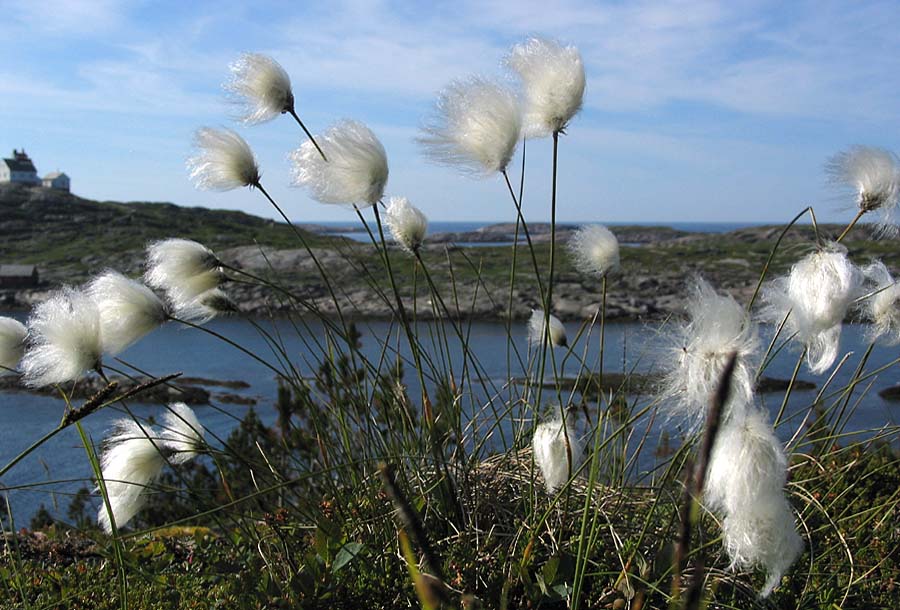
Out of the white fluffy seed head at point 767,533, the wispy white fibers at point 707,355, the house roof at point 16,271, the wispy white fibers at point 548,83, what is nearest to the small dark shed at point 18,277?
the house roof at point 16,271

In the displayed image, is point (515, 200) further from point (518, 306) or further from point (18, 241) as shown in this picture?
point (18, 241)

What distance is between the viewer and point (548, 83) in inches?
74.7

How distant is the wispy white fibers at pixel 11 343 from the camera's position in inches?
74.5

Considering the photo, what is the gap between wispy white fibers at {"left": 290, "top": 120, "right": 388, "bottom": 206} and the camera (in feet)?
6.33

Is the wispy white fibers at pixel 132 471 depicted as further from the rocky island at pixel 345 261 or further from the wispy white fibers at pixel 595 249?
the wispy white fibers at pixel 595 249

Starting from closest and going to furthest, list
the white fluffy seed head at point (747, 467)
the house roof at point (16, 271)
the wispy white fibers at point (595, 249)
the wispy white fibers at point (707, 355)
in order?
1. the white fluffy seed head at point (747, 467)
2. the wispy white fibers at point (707, 355)
3. the wispy white fibers at point (595, 249)
4. the house roof at point (16, 271)

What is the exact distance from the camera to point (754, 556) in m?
1.17

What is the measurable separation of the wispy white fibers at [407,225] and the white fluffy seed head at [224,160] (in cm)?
40

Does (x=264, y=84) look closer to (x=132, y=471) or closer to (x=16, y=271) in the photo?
(x=132, y=471)

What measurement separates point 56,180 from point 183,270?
71643mm

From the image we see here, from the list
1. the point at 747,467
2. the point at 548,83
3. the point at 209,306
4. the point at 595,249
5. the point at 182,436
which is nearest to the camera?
the point at 747,467

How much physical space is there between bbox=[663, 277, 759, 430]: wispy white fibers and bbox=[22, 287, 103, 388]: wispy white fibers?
1.21 m

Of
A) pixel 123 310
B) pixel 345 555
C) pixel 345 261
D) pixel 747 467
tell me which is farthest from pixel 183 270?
pixel 345 261

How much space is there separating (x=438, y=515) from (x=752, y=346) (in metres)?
1.04
